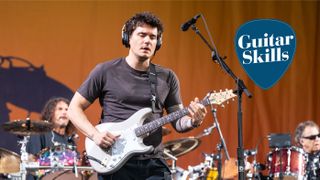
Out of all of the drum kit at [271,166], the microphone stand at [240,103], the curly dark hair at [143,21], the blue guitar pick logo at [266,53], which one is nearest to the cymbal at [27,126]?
the drum kit at [271,166]

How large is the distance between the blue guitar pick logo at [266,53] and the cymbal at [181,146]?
135 centimetres

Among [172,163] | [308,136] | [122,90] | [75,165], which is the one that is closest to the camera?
[122,90]

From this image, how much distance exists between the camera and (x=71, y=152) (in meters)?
6.36

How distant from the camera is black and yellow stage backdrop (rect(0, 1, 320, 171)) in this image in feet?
24.5

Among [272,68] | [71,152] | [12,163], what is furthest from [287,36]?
[12,163]

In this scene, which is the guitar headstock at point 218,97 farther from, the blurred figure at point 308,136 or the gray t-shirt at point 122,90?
the blurred figure at point 308,136

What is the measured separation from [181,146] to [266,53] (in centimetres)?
186

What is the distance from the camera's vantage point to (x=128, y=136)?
156 inches

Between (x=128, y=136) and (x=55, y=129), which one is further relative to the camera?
(x=55, y=129)

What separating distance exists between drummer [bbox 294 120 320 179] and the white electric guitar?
3360mm

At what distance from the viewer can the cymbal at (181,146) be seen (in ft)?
23.1

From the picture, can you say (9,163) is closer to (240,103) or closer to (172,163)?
(172,163)

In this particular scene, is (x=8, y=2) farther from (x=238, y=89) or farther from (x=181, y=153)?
(x=238, y=89)

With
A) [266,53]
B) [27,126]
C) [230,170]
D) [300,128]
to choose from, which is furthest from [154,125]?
[300,128]
